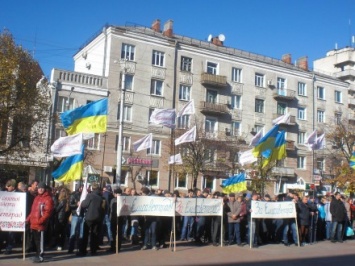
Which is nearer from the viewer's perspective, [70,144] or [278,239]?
[70,144]

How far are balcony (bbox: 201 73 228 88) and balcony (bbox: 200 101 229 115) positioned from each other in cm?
199

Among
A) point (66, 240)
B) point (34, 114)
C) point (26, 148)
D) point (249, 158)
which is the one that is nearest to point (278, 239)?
→ point (249, 158)

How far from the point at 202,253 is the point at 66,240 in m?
4.55

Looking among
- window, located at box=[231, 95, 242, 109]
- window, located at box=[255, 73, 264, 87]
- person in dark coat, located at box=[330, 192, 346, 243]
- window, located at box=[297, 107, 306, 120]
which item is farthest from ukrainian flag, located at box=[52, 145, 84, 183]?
window, located at box=[297, 107, 306, 120]

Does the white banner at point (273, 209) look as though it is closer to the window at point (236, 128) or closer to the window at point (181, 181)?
the window at point (181, 181)

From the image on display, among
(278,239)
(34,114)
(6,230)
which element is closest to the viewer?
(6,230)

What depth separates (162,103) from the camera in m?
40.4

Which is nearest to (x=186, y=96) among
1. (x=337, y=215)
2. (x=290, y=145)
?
(x=290, y=145)

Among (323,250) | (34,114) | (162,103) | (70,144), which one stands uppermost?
(162,103)

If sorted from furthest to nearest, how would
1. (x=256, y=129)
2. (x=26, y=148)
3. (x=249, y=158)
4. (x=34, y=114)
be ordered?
(x=256, y=129) → (x=26, y=148) → (x=34, y=114) → (x=249, y=158)

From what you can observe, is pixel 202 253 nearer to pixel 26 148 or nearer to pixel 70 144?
pixel 70 144

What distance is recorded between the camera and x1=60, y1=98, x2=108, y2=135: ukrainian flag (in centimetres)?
1427

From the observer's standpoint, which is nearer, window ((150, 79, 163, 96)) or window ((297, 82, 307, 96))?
window ((150, 79, 163, 96))

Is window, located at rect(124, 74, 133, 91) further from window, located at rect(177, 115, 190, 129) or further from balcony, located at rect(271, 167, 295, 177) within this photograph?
balcony, located at rect(271, 167, 295, 177)
